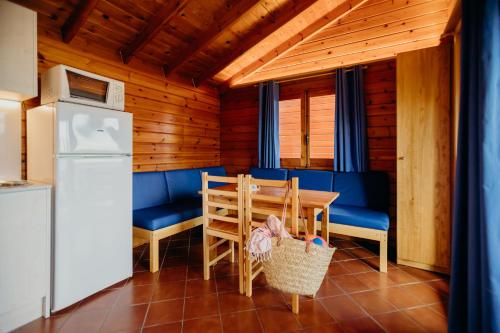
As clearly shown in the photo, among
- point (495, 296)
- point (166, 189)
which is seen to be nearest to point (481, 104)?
point (495, 296)

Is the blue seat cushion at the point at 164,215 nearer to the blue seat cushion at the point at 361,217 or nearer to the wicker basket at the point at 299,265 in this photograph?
the wicker basket at the point at 299,265

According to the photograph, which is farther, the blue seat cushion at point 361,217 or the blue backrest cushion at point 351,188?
the blue backrest cushion at point 351,188

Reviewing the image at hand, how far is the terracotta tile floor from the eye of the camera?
1635 mm

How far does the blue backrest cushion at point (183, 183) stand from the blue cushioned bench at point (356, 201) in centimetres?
93

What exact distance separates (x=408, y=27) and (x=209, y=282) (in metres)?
3.40

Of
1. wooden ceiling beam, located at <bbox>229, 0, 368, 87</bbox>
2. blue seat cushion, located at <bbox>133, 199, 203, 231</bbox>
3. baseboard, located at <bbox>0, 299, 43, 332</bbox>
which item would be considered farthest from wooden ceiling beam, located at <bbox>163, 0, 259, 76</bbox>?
baseboard, located at <bbox>0, 299, 43, 332</bbox>

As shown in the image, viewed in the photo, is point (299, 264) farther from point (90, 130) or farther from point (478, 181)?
point (90, 130)

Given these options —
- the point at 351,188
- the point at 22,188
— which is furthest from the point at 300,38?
the point at 22,188

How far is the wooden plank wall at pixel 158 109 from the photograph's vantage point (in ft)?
8.04

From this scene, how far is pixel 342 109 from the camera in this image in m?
3.17

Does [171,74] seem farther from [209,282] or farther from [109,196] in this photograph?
[209,282]

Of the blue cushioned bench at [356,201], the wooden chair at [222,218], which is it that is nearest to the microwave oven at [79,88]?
the wooden chair at [222,218]

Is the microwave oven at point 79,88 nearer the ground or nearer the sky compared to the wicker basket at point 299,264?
nearer the sky

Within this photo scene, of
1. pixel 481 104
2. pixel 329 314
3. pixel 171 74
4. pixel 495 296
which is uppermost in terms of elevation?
pixel 171 74
